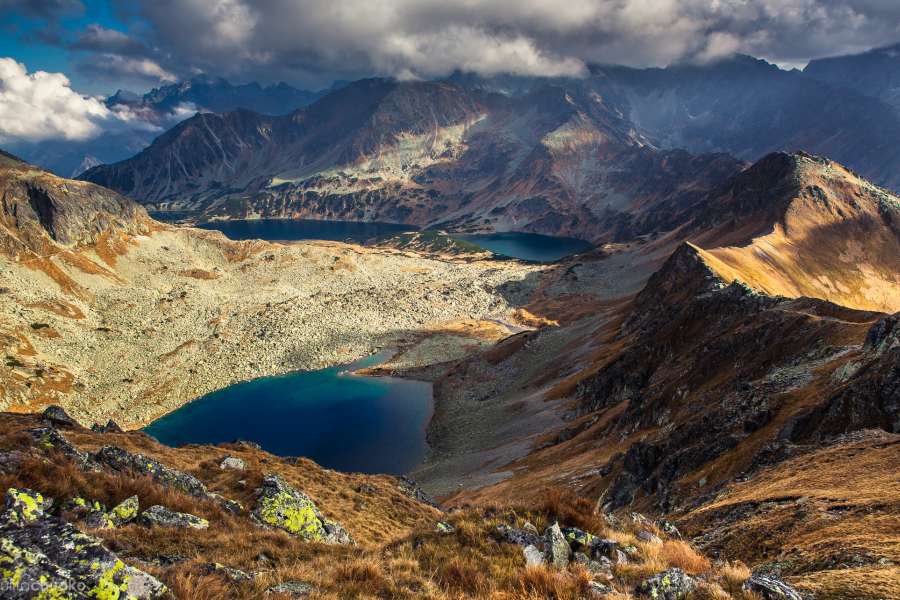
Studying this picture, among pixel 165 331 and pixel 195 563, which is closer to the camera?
pixel 195 563

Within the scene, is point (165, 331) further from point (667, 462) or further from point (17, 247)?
point (667, 462)

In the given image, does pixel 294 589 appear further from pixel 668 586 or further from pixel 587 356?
pixel 587 356

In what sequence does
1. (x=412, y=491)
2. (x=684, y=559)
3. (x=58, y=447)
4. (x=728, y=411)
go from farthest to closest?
(x=412, y=491), (x=728, y=411), (x=58, y=447), (x=684, y=559)

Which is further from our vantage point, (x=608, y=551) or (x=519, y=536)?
(x=519, y=536)

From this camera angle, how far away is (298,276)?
154 metres

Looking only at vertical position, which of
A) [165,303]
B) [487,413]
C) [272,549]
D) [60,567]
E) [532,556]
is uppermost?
[60,567]

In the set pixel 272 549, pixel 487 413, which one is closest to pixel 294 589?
pixel 272 549

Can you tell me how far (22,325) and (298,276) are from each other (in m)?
70.9

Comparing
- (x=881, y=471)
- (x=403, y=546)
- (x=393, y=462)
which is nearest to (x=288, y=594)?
(x=403, y=546)

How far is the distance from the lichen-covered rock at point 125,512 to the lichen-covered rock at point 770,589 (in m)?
15.7

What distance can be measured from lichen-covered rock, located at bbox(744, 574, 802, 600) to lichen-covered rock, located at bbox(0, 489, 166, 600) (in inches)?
399

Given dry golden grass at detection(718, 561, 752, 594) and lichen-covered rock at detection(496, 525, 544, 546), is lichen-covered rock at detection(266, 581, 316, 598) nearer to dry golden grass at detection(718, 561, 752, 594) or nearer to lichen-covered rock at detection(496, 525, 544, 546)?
lichen-covered rock at detection(496, 525, 544, 546)

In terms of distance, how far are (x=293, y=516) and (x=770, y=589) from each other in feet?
55.6

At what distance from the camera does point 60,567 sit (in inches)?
279
